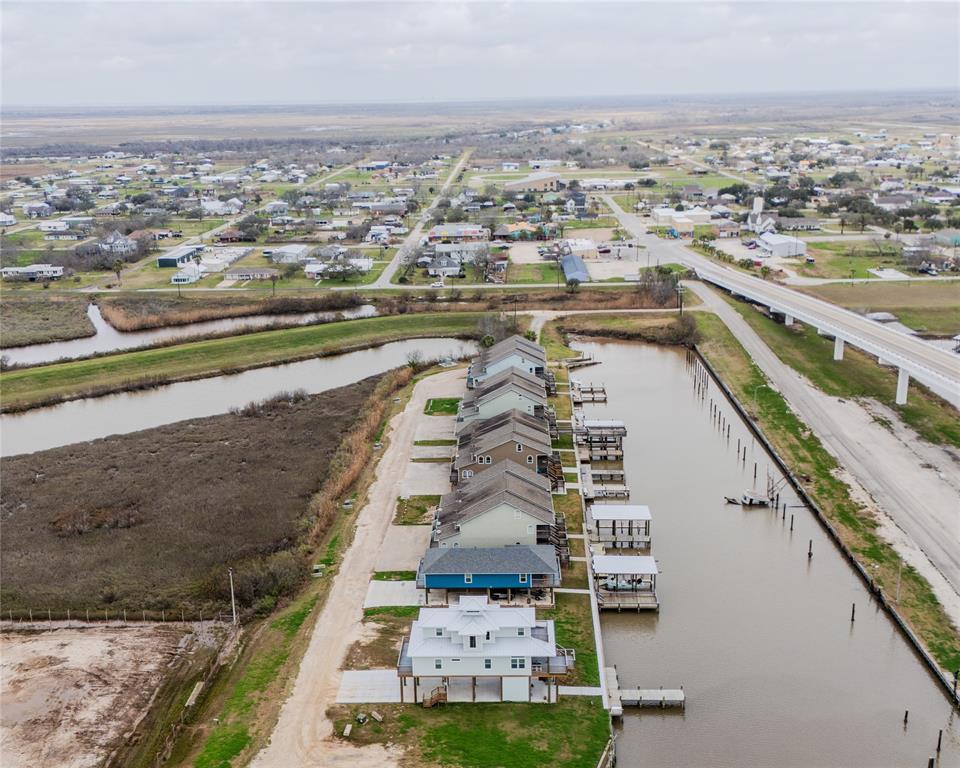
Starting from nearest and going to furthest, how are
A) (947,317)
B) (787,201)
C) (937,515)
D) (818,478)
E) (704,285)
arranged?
1. (937,515)
2. (818,478)
3. (947,317)
4. (704,285)
5. (787,201)

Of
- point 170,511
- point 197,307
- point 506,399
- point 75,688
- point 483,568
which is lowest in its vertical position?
point 75,688

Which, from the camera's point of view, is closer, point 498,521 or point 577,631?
point 577,631

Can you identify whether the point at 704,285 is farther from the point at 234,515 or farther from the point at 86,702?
the point at 86,702

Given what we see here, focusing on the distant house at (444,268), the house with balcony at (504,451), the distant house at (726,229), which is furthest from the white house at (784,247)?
the house with balcony at (504,451)

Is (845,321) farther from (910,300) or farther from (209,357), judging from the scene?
(209,357)

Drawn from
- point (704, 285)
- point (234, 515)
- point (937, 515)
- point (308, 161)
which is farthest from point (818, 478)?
point (308, 161)

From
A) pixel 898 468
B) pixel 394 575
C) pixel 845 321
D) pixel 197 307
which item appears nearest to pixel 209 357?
pixel 197 307
